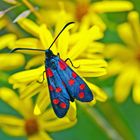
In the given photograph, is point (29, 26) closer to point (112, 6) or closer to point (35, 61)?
point (35, 61)

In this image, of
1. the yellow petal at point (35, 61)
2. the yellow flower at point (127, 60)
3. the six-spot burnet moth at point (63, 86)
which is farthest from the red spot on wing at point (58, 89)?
the yellow flower at point (127, 60)

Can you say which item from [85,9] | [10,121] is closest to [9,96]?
[10,121]

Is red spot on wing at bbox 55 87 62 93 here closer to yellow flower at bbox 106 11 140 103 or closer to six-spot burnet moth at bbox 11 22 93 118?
six-spot burnet moth at bbox 11 22 93 118

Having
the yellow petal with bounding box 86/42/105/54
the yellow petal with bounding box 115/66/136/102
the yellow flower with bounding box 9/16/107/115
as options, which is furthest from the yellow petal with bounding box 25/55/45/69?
the yellow petal with bounding box 115/66/136/102

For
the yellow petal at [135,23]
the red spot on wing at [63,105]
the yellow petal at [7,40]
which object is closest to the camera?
the red spot on wing at [63,105]

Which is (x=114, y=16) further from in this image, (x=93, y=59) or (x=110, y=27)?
(x=93, y=59)

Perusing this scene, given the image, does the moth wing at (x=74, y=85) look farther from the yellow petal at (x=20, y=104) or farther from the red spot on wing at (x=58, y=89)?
the yellow petal at (x=20, y=104)

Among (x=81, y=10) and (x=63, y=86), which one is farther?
(x=81, y=10)
